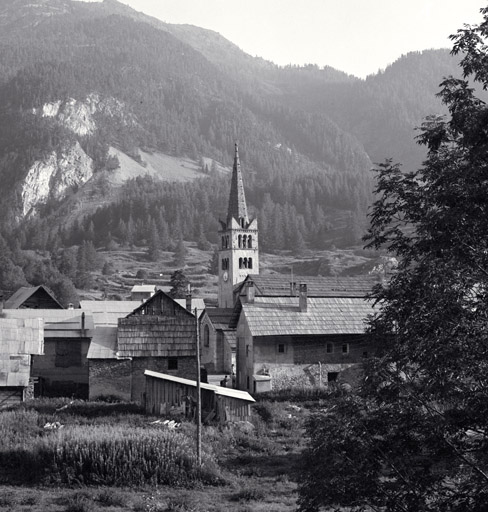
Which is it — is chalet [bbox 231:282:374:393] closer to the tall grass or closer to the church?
the church

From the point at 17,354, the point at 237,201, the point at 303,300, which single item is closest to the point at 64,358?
the point at 17,354

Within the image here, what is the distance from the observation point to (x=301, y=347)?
127ft

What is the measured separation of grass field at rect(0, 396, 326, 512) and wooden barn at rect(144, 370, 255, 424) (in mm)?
1850

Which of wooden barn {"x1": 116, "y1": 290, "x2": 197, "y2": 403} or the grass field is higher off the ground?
wooden barn {"x1": 116, "y1": 290, "x2": 197, "y2": 403}

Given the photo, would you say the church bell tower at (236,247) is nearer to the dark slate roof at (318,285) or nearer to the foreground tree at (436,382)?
the dark slate roof at (318,285)

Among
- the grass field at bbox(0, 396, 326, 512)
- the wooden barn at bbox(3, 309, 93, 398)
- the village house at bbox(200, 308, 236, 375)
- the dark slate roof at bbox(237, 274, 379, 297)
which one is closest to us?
the grass field at bbox(0, 396, 326, 512)

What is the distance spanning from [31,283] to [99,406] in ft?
268

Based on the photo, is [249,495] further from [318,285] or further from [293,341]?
[318,285]

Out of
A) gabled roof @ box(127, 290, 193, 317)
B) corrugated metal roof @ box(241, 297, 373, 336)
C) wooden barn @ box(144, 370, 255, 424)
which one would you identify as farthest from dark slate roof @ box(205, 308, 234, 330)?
wooden barn @ box(144, 370, 255, 424)

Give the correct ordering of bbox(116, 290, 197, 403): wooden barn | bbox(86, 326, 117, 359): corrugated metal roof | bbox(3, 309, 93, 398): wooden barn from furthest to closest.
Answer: bbox(3, 309, 93, 398): wooden barn, bbox(116, 290, 197, 403): wooden barn, bbox(86, 326, 117, 359): corrugated metal roof

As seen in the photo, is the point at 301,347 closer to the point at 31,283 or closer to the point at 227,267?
the point at 227,267

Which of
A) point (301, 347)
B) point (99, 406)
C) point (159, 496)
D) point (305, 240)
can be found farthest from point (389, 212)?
point (305, 240)

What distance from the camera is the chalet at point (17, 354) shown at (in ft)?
A: 110

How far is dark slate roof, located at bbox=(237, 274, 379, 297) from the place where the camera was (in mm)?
66688
